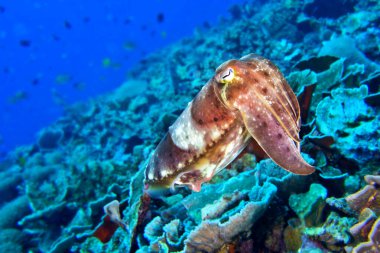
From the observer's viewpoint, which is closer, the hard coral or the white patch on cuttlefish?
the hard coral

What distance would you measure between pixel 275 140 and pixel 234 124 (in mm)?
333

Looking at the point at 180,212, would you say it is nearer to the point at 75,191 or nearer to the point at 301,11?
the point at 75,191

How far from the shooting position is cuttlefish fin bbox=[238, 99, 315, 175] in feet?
5.78

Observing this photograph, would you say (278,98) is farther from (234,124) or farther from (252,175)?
(252,175)

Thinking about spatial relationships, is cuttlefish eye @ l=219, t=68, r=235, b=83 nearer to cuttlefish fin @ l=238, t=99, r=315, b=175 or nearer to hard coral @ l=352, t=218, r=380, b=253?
cuttlefish fin @ l=238, t=99, r=315, b=175

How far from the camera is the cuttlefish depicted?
1.77 m

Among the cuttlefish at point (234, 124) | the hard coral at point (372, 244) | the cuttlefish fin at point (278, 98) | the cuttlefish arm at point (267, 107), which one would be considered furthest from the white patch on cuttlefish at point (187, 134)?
the hard coral at point (372, 244)

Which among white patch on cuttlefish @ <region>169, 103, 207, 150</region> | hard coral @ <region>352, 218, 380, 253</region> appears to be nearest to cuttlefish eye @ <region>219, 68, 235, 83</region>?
white patch on cuttlefish @ <region>169, 103, 207, 150</region>

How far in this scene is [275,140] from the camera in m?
1.77

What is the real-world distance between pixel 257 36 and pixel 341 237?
6892 millimetres

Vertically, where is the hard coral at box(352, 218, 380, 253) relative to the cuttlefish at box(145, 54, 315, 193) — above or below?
below

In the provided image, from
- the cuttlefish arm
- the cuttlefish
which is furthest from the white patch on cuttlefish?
the cuttlefish arm

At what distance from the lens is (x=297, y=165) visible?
177 centimetres

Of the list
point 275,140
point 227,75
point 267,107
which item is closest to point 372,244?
point 275,140
